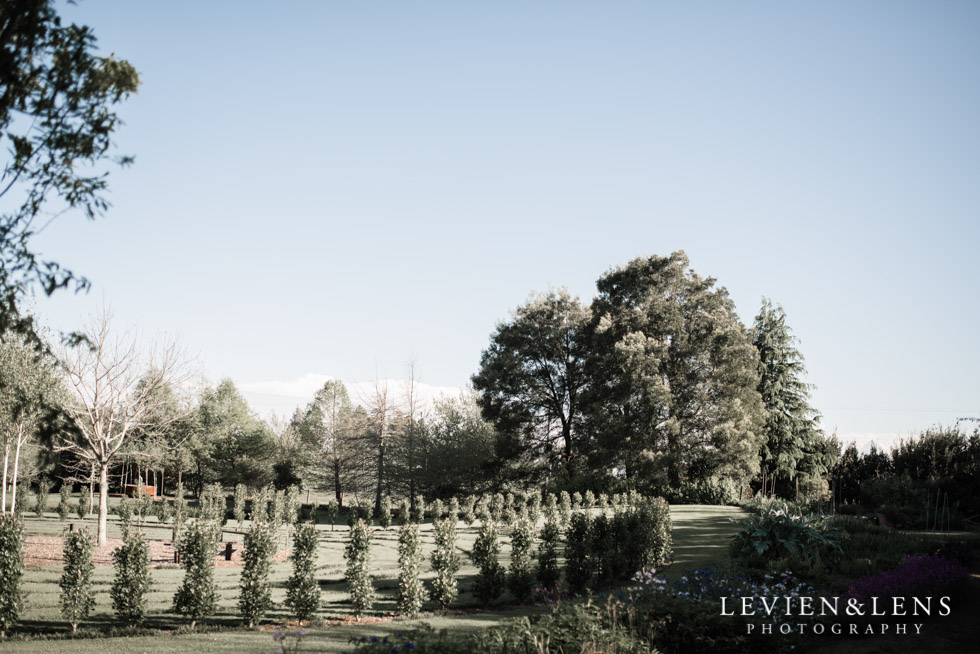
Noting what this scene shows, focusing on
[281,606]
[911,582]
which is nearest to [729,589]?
[911,582]

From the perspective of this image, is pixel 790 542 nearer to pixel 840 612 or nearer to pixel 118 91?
pixel 840 612

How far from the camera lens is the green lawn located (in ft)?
24.8

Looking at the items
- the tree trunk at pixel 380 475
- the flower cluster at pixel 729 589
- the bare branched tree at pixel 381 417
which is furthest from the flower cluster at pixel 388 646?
the bare branched tree at pixel 381 417

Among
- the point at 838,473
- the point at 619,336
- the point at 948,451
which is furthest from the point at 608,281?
the point at 948,451

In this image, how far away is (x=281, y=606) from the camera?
1021cm

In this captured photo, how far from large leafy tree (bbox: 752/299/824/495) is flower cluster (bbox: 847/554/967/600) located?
23817mm

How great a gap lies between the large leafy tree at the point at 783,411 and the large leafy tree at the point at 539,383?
9.99 m

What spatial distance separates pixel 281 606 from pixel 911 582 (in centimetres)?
929

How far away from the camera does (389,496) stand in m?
34.9

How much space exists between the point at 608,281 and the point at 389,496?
17235mm

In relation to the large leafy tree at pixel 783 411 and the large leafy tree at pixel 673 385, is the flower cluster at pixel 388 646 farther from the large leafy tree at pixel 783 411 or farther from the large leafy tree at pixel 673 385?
the large leafy tree at pixel 783 411

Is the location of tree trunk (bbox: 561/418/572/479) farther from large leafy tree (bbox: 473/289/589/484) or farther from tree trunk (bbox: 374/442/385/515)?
tree trunk (bbox: 374/442/385/515)

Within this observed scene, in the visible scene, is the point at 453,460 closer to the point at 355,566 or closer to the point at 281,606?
the point at 281,606

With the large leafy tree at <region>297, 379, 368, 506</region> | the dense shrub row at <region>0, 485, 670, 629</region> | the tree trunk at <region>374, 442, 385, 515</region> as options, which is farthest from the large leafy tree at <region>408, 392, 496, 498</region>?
the dense shrub row at <region>0, 485, 670, 629</region>
